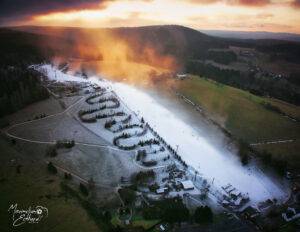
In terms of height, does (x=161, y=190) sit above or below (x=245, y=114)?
below

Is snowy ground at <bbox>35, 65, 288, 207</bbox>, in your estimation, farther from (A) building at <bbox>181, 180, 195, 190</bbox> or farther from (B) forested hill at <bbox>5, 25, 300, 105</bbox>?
(B) forested hill at <bbox>5, 25, 300, 105</bbox>

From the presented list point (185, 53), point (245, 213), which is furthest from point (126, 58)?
point (245, 213)

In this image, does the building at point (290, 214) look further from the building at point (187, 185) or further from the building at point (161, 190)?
the building at point (161, 190)

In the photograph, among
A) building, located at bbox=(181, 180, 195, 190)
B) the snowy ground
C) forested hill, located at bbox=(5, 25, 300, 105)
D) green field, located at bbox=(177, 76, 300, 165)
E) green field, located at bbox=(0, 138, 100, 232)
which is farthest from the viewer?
forested hill, located at bbox=(5, 25, 300, 105)

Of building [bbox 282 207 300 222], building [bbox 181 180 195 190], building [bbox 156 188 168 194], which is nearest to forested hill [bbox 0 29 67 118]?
building [bbox 156 188 168 194]

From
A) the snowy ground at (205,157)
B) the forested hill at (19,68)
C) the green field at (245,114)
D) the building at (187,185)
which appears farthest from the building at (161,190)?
the forested hill at (19,68)
